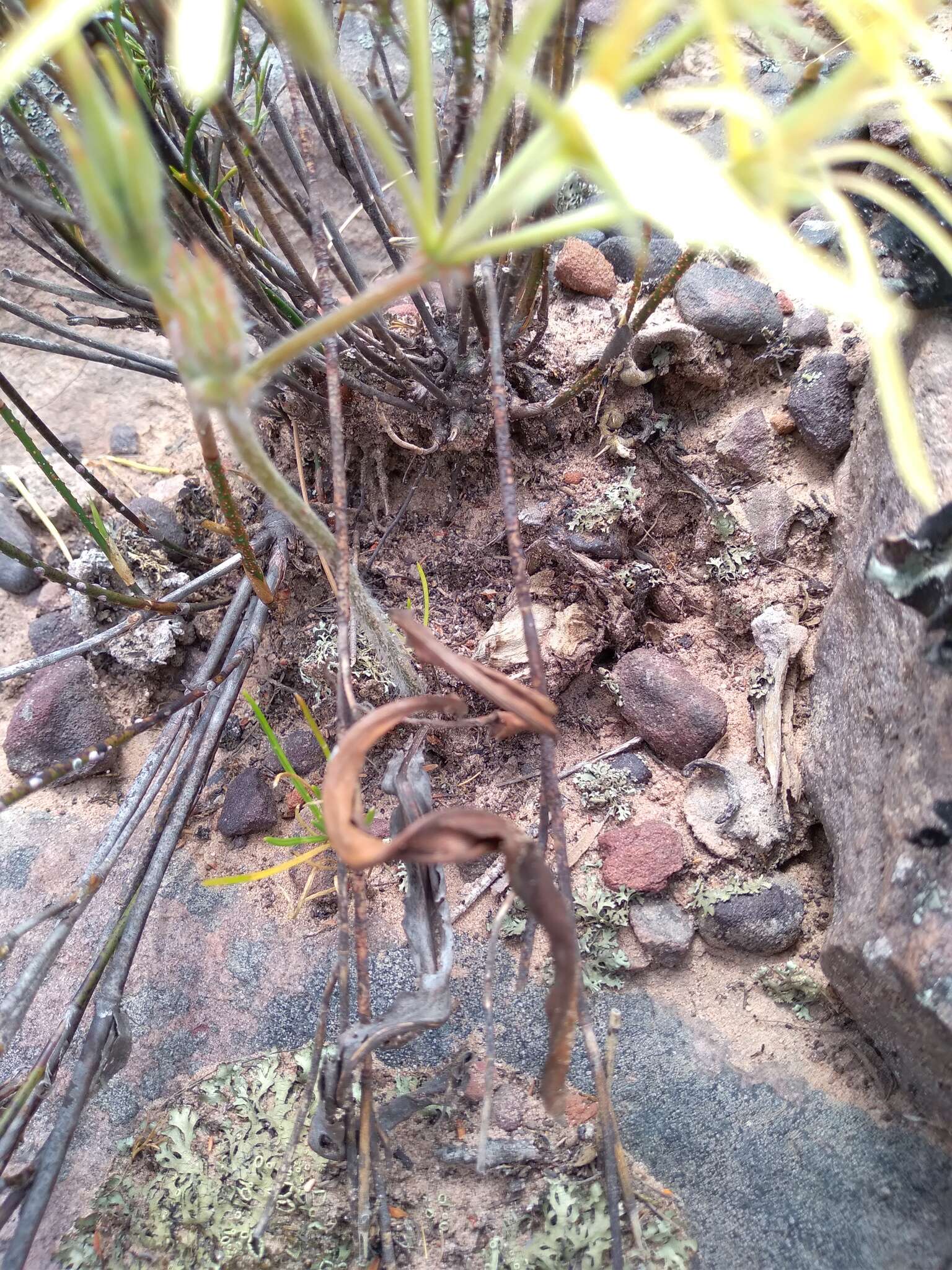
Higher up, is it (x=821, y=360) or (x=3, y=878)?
(x=821, y=360)

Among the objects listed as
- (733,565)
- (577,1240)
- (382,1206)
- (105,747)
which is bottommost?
(577,1240)

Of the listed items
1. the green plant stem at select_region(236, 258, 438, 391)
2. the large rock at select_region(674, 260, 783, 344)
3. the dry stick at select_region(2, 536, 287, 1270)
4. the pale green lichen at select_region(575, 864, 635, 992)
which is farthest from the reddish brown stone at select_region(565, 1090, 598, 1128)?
the large rock at select_region(674, 260, 783, 344)

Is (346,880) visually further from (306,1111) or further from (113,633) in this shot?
(113,633)

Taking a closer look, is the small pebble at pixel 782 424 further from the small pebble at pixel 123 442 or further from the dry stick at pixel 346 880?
the small pebble at pixel 123 442

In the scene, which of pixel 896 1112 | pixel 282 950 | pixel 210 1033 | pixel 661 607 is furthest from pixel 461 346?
pixel 896 1112

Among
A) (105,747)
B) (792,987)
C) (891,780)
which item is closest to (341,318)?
(105,747)

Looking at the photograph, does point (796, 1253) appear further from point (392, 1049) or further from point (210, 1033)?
point (210, 1033)
